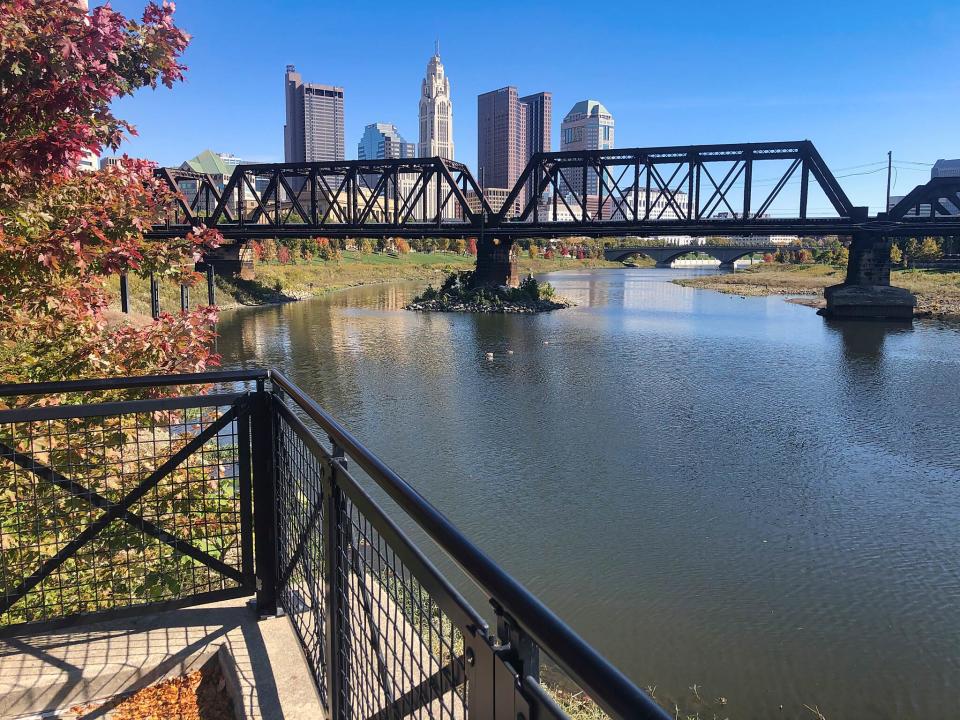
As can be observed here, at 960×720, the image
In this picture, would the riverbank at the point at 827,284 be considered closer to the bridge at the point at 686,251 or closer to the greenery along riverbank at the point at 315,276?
the bridge at the point at 686,251

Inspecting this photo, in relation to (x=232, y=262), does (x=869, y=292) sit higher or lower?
lower

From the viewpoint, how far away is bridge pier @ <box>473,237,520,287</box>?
54.6 metres

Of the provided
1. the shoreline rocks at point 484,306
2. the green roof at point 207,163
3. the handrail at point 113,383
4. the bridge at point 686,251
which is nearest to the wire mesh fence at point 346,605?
the handrail at point 113,383

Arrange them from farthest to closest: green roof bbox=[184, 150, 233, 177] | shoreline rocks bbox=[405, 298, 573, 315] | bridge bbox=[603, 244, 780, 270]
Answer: green roof bbox=[184, 150, 233, 177], bridge bbox=[603, 244, 780, 270], shoreline rocks bbox=[405, 298, 573, 315]

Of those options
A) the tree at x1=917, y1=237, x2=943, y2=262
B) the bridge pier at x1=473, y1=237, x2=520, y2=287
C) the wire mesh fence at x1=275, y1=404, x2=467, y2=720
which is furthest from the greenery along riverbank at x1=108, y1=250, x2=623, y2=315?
the tree at x1=917, y1=237, x2=943, y2=262

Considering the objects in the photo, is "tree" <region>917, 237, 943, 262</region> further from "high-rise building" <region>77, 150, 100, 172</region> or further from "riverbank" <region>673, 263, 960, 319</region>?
"high-rise building" <region>77, 150, 100, 172</region>

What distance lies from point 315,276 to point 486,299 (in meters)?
27.9

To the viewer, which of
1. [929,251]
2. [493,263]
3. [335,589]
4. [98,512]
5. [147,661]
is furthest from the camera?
[929,251]

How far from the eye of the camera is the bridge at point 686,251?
10881cm

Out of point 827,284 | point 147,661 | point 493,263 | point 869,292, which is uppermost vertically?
point 493,263

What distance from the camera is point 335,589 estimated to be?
3252 mm

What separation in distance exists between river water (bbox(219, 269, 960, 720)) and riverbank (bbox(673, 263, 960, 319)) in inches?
877

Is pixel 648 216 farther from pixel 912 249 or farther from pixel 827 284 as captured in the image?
pixel 912 249

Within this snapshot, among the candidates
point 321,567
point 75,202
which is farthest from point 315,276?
point 321,567
